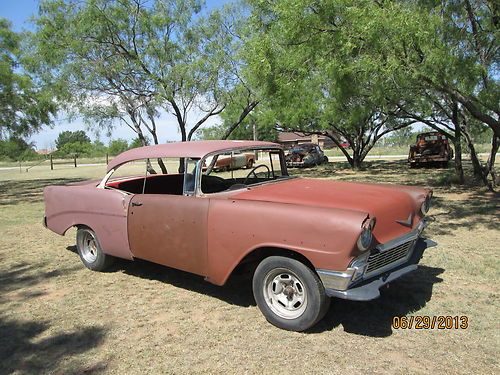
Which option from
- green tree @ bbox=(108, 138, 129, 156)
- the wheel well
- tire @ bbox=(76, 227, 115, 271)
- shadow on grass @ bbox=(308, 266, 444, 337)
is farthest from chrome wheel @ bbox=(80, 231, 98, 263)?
green tree @ bbox=(108, 138, 129, 156)

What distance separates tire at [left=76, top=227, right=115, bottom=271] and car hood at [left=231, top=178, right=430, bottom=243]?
2170mm

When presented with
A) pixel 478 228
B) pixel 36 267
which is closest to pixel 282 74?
pixel 478 228

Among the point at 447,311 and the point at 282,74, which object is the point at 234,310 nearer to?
the point at 447,311

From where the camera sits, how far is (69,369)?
332 cm

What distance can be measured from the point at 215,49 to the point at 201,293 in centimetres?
1324

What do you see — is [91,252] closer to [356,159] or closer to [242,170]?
[242,170]

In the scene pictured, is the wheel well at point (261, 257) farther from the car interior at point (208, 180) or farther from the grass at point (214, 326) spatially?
the car interior at point (208, 180)

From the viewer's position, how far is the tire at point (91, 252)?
5484mm

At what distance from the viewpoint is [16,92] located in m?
16.6

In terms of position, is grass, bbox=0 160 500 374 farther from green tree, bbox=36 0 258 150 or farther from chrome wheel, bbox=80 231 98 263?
green tree, bbox=36 0 258 150

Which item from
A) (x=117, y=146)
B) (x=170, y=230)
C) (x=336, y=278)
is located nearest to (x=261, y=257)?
(x=336, y=278)

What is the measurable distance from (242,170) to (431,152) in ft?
65.7

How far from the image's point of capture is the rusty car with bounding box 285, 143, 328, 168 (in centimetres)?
2816

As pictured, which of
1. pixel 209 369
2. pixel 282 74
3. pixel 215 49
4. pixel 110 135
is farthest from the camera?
pixel 110 135
